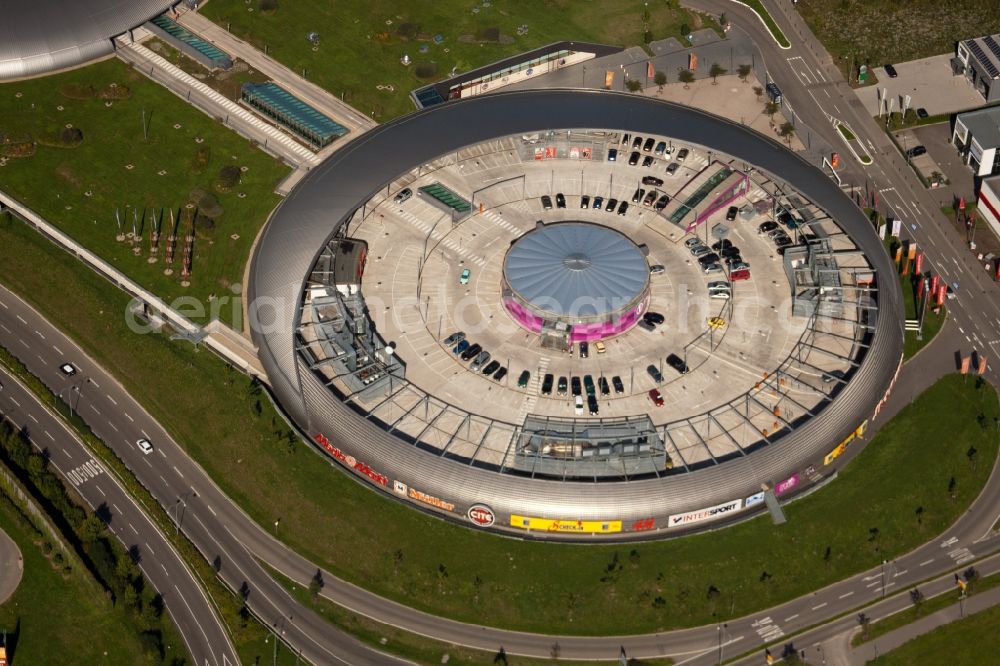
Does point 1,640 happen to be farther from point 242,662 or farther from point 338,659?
point 338,659

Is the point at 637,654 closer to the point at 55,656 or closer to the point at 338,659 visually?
Result: the point at 338,659

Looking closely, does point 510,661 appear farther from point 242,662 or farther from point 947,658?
point 947,658

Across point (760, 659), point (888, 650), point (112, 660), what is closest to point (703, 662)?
point (760, 659)

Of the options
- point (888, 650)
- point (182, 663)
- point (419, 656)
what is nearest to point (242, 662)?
point (182, 663)

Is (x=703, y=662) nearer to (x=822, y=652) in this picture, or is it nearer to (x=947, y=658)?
(x=822, y=652)

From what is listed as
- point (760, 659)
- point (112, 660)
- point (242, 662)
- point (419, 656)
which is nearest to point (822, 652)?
point (760, 659)

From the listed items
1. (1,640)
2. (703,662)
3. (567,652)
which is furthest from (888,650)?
(1,640)
